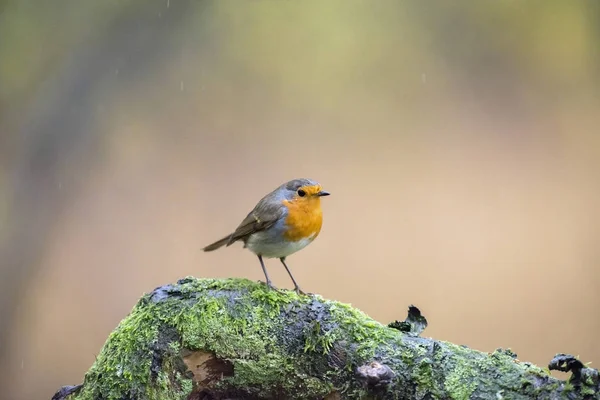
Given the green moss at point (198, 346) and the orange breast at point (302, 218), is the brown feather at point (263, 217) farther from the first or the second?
the green moss at point (198, 346)

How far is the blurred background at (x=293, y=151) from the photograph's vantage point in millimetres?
4074

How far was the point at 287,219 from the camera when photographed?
6.72 feet

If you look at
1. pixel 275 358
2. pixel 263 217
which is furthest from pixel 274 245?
pixel 275 358

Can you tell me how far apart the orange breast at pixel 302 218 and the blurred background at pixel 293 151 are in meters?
2.02

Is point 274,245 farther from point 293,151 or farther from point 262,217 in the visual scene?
point 293,151

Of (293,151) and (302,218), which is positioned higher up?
(293,151)

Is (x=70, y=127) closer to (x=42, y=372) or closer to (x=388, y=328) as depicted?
(x=42, y=372)

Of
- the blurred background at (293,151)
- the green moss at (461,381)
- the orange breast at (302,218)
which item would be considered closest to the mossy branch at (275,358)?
the green moss at (461,381)

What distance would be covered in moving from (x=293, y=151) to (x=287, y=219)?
230cm

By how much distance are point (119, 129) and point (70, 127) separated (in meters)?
0.33

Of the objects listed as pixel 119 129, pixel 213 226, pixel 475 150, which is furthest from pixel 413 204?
pixel 119 129

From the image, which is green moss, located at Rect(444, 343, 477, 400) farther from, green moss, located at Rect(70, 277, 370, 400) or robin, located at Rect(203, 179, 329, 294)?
robin, located at Rect(203, 179, 329, 294)

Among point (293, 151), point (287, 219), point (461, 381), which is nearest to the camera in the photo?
point (461, 381)

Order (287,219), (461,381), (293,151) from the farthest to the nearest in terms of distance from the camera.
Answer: (293,151) → (287,219) → (461,381)
